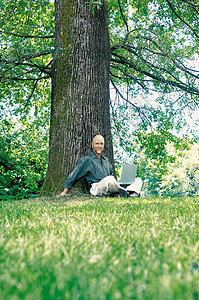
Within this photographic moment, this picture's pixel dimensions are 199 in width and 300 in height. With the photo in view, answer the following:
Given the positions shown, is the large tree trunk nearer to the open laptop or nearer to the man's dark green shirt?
the man's dark green shirt

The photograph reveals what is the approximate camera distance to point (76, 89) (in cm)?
748

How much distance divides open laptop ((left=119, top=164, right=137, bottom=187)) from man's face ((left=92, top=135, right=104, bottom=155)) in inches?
32.7

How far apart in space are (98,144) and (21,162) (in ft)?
22.8

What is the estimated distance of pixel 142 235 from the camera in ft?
7.07

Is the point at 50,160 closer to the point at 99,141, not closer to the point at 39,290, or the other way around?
the point at 99,141

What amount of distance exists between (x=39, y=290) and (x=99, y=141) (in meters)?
6.03

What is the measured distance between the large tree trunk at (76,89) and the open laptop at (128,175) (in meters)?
0.64

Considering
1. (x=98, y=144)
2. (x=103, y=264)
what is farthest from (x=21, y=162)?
(x=103, y=264)

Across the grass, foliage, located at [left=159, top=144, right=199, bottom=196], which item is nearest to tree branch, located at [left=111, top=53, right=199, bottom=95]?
the grass

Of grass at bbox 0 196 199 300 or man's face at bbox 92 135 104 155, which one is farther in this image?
man's face at bbox 92 135 104 155

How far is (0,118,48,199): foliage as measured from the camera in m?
12.8

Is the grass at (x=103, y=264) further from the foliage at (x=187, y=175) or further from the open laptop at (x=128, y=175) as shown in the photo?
the foliage at (x=187, y=175)

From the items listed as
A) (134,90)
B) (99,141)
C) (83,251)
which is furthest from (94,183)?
(134,90)

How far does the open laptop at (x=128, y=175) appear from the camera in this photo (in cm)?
736
